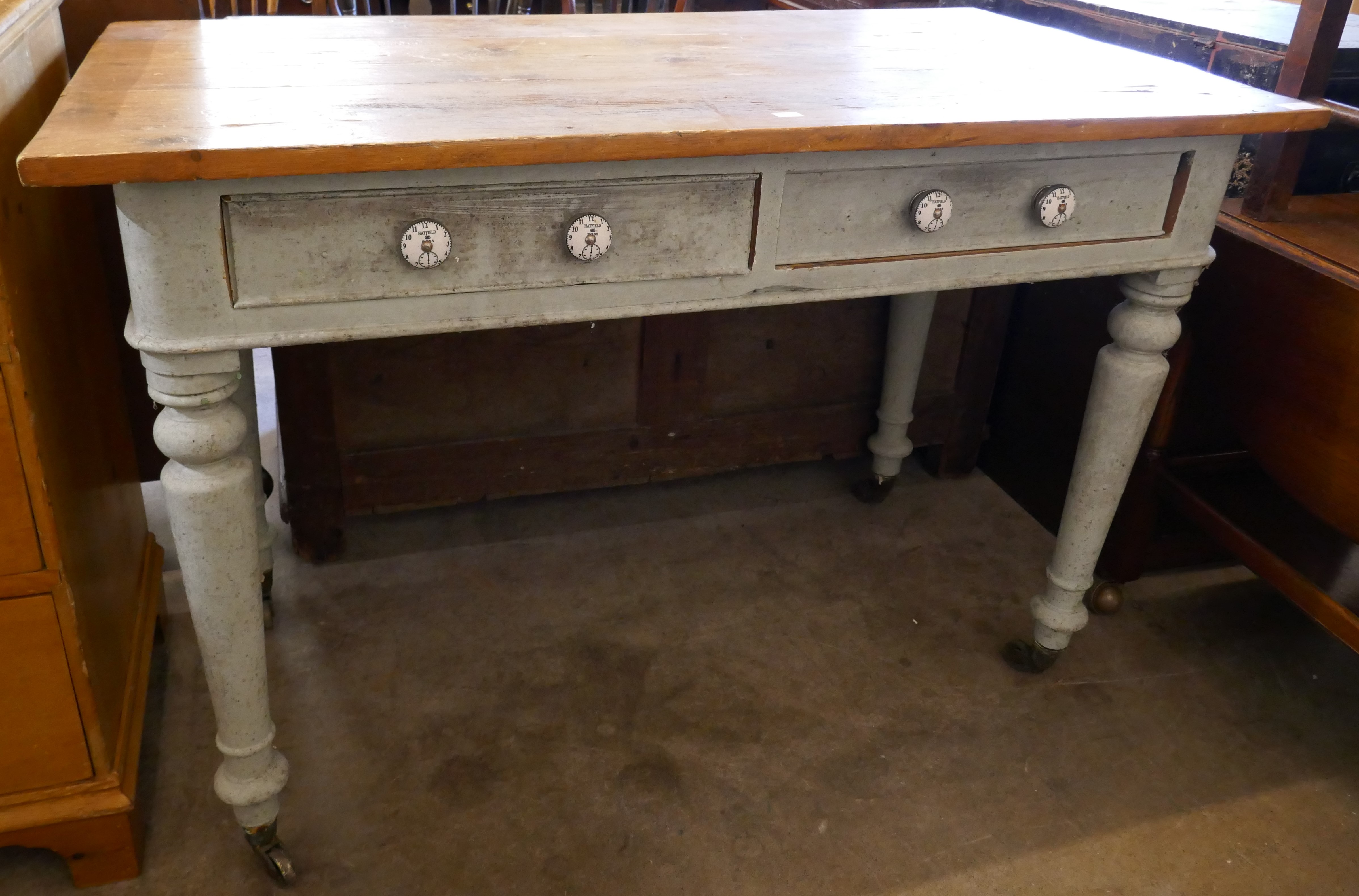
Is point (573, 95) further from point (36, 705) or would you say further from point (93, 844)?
point (93, 844)

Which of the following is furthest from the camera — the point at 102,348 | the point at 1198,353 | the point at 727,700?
the point at 1198,353

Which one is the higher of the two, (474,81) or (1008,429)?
(474,81)

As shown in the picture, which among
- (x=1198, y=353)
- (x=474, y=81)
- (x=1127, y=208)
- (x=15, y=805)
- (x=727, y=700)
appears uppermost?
(x=474, y=81)

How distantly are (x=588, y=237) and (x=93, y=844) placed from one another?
91 centimetres

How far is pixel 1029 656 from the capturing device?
1734 mm

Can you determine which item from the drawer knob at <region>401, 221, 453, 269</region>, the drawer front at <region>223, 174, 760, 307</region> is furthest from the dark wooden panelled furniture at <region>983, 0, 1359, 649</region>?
the drawer knob at <region>401, 221, 453, 269</region>

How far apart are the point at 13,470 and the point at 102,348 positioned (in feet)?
1.48

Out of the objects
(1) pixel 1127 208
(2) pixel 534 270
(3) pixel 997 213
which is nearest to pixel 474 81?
(2) pixel 534 270

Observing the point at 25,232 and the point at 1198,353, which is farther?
the point at 1198,353

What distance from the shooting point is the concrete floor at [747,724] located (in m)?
1.38

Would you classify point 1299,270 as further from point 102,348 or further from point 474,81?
point 102,348

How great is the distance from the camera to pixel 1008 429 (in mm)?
2227

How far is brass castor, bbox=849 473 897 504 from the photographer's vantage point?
215 centimetres

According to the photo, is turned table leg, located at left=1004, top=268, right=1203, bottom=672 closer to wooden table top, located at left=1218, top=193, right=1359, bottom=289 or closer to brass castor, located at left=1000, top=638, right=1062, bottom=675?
brass castor, located at left=1000, top=638, right=1062, bottom=675
